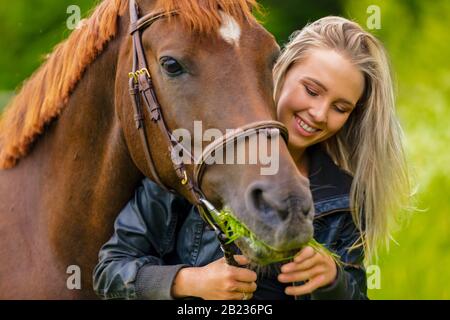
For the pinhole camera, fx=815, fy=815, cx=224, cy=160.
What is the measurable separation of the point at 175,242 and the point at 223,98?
648 millimetres

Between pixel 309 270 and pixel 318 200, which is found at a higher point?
pixel 318 200

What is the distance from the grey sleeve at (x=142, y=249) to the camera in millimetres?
2531

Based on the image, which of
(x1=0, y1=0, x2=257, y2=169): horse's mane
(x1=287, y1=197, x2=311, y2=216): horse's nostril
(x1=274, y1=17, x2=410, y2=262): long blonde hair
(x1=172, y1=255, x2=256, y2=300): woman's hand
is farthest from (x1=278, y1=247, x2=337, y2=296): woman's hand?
(x1=0, y1=0, x2=257, y2=169): horse's mane

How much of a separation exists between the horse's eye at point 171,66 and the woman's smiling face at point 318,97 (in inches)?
20.7

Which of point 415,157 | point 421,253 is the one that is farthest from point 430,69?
point 421,253

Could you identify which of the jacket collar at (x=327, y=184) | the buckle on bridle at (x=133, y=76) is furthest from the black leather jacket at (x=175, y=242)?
the buckle on bridle at (x=133, y=76)

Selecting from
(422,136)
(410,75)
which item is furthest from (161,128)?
(410,75)

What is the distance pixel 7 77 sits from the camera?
791 cm

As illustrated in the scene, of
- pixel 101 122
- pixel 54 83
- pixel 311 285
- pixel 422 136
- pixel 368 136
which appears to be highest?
→ pixel 422 136

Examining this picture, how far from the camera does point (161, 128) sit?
250 centimetres

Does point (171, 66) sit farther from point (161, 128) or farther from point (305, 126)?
point (305, 126)

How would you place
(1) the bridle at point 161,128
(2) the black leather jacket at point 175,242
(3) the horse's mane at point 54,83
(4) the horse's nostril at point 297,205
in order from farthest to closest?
(3) the horse's mane at point 54,83, (2) the black leather jacket at point 175,242, (1) the bridle at point 161,128, (4) the horse's nostril at point 297,205

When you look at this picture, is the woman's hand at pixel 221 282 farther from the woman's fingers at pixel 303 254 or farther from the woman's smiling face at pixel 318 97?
the woman's smiling face at pixel 318 97
